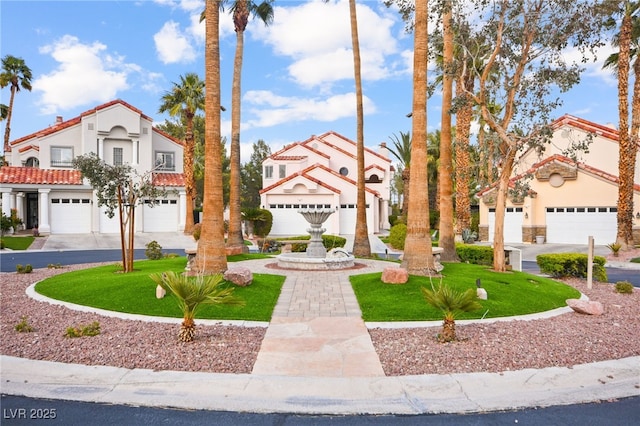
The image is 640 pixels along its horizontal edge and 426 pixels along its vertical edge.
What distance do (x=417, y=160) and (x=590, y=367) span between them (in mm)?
7310

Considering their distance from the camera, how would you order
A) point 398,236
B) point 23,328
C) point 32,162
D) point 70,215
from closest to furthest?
point 23,328, point 398,236, point 70,215, point 32,162

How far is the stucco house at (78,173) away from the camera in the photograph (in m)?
33.6

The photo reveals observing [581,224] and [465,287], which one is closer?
[465,287]

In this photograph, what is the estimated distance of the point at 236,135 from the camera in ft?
68.2

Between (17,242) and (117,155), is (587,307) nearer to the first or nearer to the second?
(17,242)

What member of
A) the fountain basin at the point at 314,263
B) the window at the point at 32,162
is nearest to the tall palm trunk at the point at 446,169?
the fountain basin at the point at 314,263

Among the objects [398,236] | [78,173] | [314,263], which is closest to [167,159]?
[78,173]

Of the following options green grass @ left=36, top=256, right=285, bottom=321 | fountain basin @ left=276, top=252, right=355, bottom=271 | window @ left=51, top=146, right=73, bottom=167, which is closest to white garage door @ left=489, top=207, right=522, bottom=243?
fountain basin @ left=276, top=252, right=355, bottom=271

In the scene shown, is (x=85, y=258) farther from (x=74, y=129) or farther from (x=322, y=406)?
(x=322, y=406)

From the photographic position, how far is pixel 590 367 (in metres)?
6.45

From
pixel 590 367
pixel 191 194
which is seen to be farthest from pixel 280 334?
pixel 191 194

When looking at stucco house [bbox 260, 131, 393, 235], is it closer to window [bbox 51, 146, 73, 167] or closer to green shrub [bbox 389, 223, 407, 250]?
green shrub [bbox 389, 223, 407, 250]

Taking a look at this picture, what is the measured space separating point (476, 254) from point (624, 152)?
40.6ft

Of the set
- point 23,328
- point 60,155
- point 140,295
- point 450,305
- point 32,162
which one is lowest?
point 23,328
